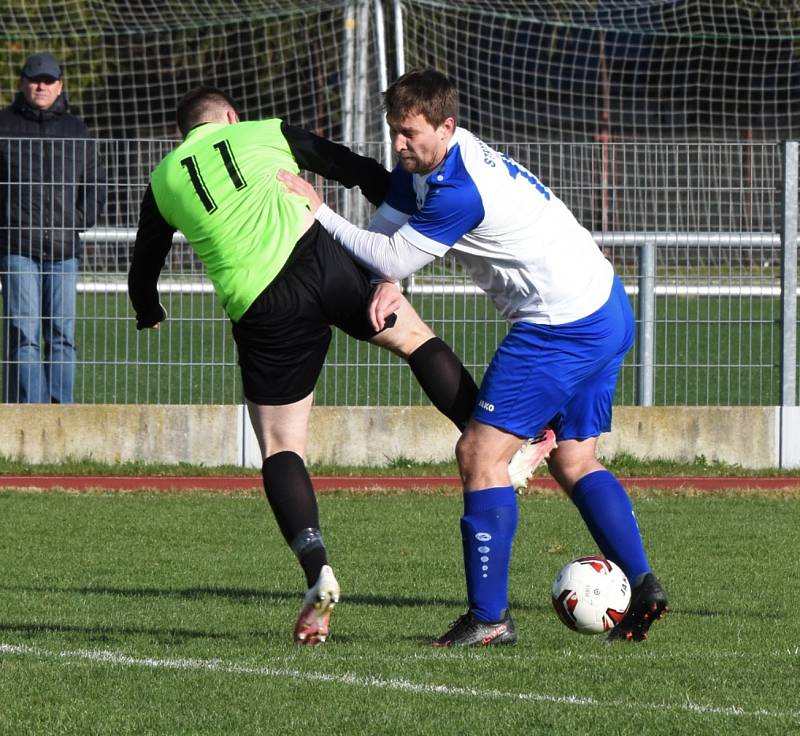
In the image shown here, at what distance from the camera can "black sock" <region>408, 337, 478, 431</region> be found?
596 cm

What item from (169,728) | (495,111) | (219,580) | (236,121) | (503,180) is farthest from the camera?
(495,111)

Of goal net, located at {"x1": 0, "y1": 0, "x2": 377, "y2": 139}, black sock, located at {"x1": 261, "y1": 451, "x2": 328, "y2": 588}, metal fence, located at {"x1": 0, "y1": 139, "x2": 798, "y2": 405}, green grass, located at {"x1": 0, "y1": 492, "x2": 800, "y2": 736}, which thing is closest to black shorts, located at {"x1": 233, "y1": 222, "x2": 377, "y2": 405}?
black sock, located at {"x1": 261, "y1": 451, "x2": 328, "y2": 588}

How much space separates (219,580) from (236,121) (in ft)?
6.73

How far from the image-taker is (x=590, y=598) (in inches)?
215

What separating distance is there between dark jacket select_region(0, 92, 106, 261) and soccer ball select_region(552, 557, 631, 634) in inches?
225

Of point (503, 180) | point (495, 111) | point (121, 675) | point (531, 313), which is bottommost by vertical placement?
point (495, 111)

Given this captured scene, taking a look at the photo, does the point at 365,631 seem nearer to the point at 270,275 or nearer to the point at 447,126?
the point at 270,275

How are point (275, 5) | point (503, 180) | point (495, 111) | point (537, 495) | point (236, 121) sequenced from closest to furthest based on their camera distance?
point (503, 180) < point (236, 121) < point (537, 495) < point (275, 5) < point (495, 111)

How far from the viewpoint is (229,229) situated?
568 centimetres

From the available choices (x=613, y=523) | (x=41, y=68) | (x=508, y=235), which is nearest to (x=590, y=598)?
(x=613, y=523)

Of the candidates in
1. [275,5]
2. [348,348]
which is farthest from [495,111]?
[348,348]

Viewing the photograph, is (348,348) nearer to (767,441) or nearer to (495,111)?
(767,441)

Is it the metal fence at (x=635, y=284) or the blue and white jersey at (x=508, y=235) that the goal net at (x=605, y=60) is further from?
the blue and white jersey at (x=508, y=235)

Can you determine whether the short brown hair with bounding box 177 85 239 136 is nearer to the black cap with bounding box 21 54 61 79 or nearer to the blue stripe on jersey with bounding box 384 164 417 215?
the blue stripe on jersey with bounding box 384 164 417 215
